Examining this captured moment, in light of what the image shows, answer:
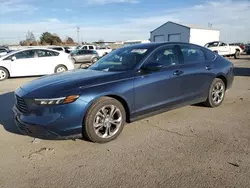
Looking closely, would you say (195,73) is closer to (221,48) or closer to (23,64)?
(23,64)

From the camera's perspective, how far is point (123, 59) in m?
4.76

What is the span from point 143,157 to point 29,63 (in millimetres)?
9875

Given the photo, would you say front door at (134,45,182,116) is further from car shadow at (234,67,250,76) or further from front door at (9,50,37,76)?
front door at (9,50,37,76)

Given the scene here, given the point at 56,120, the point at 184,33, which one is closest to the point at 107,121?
the point at 56,120

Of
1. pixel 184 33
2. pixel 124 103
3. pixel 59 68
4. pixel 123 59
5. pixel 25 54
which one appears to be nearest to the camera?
pixel 124 103

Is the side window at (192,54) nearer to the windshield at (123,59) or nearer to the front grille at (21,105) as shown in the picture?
the windshield at (123,59)

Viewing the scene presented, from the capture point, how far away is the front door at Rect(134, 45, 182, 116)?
4.23m

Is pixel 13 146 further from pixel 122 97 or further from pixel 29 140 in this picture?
pixel 122 97

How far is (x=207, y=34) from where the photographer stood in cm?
4347

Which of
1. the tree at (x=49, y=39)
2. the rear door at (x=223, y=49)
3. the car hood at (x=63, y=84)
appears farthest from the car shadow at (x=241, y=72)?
the tree at (x=49, y=39)

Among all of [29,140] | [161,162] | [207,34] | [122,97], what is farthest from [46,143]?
[207,34]

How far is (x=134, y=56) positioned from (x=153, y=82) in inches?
25.4

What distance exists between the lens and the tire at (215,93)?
5.62 meters

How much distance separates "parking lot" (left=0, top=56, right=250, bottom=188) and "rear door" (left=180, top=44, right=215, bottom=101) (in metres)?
0.59
